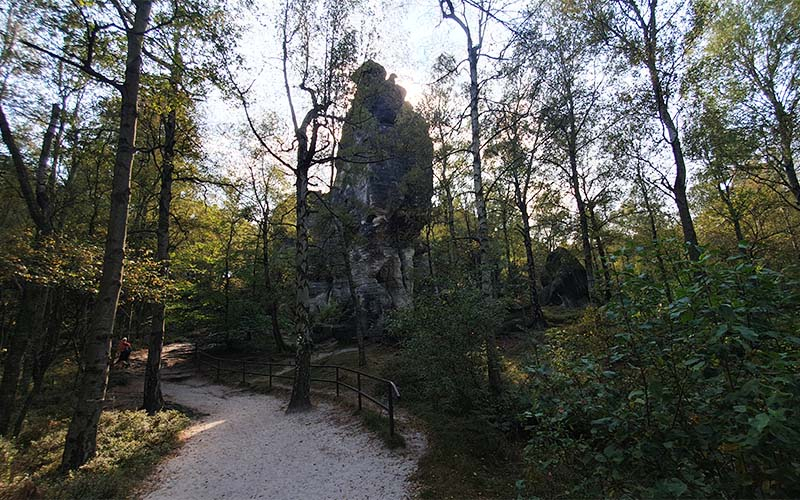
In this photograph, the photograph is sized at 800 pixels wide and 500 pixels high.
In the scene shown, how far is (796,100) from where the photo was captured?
1176cm

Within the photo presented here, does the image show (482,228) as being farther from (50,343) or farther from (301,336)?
(50,343)

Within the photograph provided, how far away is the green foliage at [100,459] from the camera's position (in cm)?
482

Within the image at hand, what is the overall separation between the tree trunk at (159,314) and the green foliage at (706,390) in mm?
10714

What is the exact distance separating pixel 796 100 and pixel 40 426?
24.4 meters

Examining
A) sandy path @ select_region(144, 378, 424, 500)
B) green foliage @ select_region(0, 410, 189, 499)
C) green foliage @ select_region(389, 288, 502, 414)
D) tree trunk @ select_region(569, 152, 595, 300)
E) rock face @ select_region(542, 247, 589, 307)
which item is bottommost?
sandy path @ select_region(144, 378, 424, 500)

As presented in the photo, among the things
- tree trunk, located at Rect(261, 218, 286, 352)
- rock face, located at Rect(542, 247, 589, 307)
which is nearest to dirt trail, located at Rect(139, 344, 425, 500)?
tree trunk, located at Rect(261, 218, 286, 352)

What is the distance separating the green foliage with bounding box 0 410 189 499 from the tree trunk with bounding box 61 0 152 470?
37 cm

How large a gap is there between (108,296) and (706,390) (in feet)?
25.6

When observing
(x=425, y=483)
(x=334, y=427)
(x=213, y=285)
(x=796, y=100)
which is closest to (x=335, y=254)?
(x=213, y=285)

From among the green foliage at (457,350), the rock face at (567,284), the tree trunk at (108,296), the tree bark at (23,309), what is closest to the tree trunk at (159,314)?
the tree bark at (23,309)

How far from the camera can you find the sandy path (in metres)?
5.20

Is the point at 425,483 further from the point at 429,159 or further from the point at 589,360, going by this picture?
the point at 429,159

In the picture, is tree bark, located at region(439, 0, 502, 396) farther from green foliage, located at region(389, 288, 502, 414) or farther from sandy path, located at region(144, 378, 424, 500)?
sandy path, located at region(144, 378, 424, 500)

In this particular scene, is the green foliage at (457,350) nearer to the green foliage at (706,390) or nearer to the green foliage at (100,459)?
the green foliage at (706,390)
